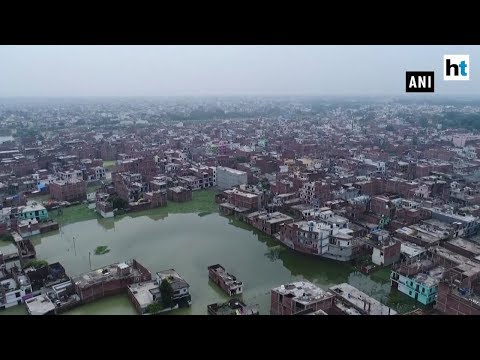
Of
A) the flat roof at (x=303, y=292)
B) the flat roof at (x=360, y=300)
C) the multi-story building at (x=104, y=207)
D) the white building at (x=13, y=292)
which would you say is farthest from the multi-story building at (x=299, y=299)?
the multi-story building at (x=104, y=207)

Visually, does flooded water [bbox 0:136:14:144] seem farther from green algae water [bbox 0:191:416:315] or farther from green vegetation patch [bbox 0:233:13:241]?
green vegetation patch [bbox 0:233:13:241]

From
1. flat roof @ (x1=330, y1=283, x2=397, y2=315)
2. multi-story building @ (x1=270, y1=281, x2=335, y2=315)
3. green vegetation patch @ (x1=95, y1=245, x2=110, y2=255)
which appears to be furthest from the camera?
green vegetation patch @ (x1=95, y1=245, x2=110, y2=255)

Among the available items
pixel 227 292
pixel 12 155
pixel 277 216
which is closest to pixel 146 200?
pixel 277 216

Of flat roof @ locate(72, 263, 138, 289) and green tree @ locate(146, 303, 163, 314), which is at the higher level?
flat roof @ locate(72, 263, 138, 289)

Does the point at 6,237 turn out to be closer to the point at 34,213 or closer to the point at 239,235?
the point at 34,213

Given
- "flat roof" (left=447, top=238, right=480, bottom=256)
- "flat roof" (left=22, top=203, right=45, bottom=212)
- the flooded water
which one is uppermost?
the flooded water

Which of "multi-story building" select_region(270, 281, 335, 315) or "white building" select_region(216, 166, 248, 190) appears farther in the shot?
"white building" select_region(216, 166, 248, 190)

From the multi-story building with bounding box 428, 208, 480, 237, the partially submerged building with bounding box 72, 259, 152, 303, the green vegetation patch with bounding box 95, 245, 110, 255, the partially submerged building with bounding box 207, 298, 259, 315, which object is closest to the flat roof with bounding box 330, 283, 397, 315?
the partially submerged building with bounding box 207, 298, 259, 315
